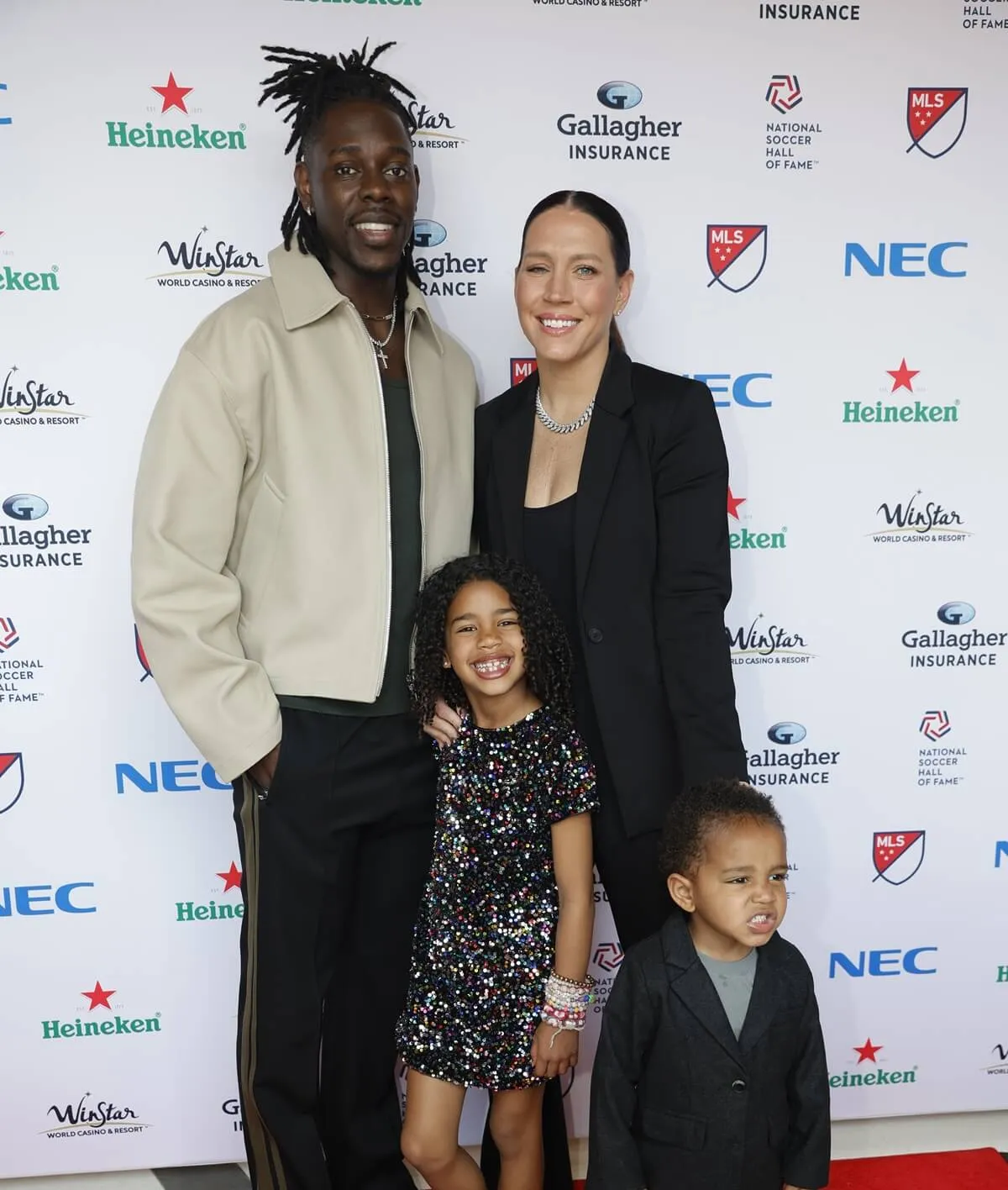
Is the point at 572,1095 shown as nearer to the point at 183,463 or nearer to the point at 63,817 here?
the point at 63,817

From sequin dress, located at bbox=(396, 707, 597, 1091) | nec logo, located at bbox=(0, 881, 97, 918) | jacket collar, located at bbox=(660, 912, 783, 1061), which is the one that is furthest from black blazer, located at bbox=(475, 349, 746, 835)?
nec logo, located at bbox=(0, 881, 97, 918)

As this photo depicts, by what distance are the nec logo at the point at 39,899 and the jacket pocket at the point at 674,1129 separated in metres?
1.35

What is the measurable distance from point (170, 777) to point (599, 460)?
4.04 ft

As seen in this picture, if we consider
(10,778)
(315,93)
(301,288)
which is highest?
(315,93)

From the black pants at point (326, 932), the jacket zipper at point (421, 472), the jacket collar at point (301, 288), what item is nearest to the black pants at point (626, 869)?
the black pants at point (326, 932)

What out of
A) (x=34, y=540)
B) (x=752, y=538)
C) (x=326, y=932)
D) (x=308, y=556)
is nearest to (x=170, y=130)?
(x=34, y=540)

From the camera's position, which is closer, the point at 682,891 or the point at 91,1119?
the point at 682,891

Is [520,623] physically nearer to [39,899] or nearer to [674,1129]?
[674,1129]

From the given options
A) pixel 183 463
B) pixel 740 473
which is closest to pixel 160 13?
pixel 183 463

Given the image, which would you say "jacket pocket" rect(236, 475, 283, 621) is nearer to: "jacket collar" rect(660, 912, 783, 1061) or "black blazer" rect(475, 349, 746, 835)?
"black blazer" rect(475, 349, 746, 835)

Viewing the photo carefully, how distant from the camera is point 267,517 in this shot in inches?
70.8

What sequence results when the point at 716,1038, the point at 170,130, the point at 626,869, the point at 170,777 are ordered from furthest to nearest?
the point at 170,777 < the point at 170,130 < the point at 626,869 < the point at 716,1038

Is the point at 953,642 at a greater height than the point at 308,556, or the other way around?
the point at 308,556

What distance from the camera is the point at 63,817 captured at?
2.31m
